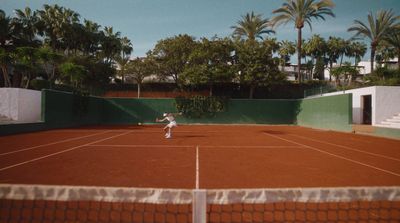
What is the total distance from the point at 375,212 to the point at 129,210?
408cm

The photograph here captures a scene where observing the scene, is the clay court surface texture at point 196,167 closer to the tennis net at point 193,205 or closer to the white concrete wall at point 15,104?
the tennis net at point 193,205

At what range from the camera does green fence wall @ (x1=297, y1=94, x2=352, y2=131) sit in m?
21.2

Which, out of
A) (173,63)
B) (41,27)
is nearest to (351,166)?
(173,63)

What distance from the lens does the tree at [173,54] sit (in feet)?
118

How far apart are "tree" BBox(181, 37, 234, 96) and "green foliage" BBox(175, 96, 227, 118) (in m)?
1.99

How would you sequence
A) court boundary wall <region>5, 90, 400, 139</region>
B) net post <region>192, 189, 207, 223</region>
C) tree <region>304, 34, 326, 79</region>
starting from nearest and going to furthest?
1. net post <region>192, 189, 207, 223</region>
2. court boundary wall <region>5, 90, 400, 139</region>
3. tree <region>304, 34, 326, 79</region>

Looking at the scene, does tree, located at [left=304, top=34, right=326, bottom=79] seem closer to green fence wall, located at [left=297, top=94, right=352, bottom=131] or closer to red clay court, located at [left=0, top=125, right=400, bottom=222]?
green fence wall, located at [left=297, top=94, right=352, bottom=131]

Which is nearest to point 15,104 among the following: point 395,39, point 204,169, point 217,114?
point 204,169

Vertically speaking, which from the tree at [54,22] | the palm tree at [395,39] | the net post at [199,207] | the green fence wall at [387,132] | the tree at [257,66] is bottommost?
the green fence wall at [387,132]

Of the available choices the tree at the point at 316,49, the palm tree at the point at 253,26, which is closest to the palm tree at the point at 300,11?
the palm tree at the point at 253,26

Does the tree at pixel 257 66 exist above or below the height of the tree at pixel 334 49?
below

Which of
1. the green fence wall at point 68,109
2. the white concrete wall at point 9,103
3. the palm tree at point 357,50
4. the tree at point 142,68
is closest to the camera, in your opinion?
the white concrete wall at point 9,103

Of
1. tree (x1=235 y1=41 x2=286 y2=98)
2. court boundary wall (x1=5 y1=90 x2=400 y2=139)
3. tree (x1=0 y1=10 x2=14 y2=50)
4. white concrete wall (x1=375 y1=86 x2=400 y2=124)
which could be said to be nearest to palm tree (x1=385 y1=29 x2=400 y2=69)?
tree (x1=235 y1=41 x2=286 y2=98)

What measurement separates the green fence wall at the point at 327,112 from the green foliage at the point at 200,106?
27.8 feet
